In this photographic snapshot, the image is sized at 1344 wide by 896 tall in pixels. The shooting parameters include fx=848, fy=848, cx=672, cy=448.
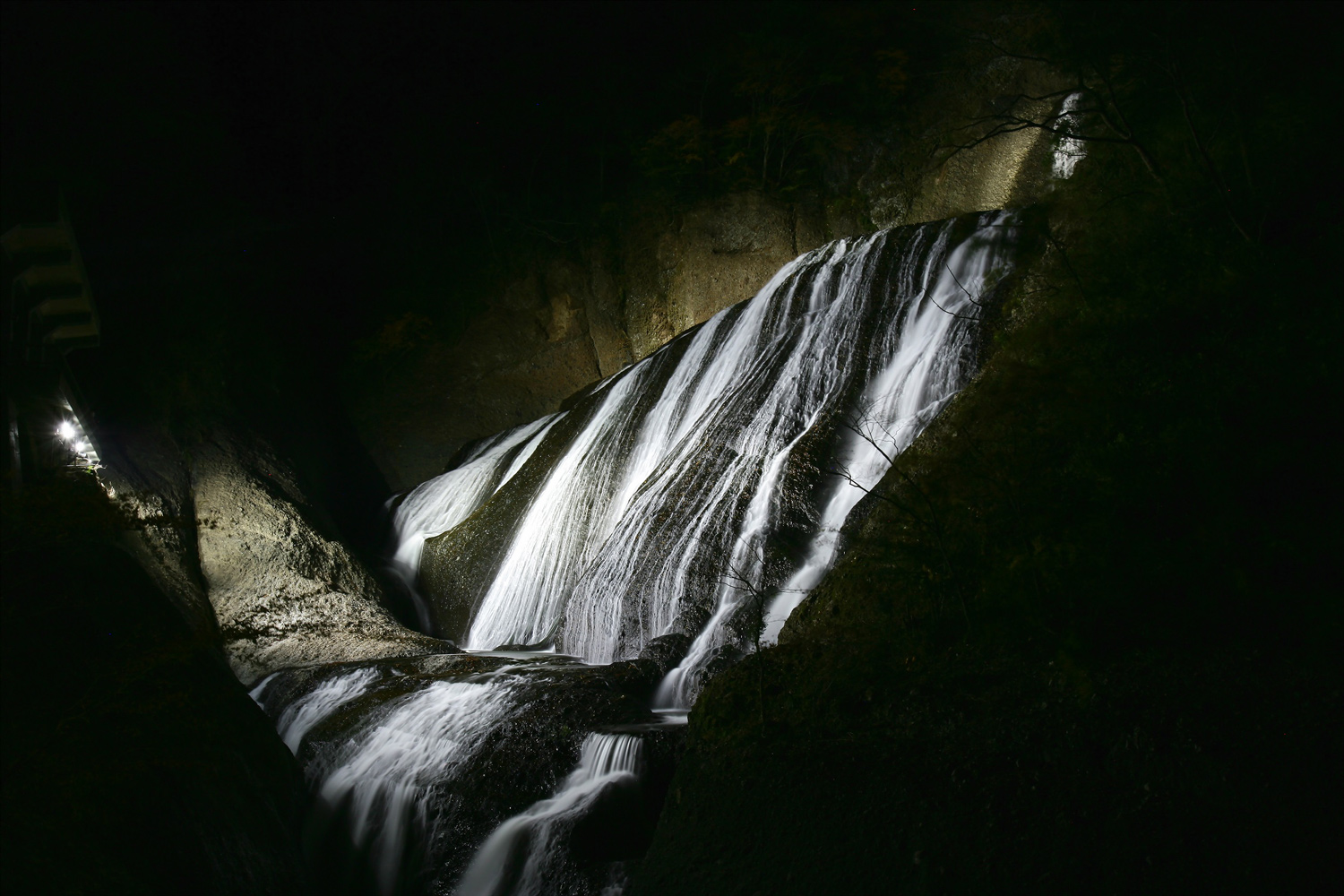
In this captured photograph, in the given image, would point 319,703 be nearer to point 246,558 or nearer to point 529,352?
point 246,558

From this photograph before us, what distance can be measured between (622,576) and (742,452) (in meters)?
2.19

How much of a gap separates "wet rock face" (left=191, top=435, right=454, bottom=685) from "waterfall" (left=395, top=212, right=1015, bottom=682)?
188cm

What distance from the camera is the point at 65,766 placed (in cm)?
457

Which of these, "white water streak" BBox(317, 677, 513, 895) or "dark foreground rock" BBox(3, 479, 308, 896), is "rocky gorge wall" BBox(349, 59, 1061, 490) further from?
"dark foreground rock" BBox(3, 479, 308, 896)

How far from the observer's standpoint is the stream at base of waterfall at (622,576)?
7.06m

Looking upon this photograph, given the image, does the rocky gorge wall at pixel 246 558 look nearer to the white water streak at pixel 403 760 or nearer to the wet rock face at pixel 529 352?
the white water streak at pixel 403 760

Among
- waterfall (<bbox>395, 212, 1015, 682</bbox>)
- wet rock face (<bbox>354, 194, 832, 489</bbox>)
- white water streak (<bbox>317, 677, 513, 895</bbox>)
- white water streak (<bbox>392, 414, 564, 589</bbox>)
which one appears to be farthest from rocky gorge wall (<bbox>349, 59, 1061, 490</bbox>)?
white water streak (<bbox>317, 677, 513, 895</bbox>)

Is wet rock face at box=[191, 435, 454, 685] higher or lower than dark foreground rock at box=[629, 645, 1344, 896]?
higher

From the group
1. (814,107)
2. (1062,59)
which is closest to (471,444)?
(814,107)

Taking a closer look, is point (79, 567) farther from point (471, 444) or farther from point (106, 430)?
point (471, 444)

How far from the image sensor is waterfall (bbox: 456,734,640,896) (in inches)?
258

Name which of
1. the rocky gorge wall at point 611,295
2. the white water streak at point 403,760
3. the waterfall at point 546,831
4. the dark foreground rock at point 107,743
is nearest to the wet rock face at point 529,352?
the rocky gorge wall at point 611,295

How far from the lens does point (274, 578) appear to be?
46.7 feet

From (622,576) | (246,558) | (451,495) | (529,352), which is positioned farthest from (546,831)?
(529,352)
